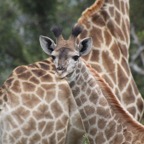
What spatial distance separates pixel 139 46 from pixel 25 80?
26.7ft

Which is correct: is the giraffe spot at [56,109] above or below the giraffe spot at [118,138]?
above

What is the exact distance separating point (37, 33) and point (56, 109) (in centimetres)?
829

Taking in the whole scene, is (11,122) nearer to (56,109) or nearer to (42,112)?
(42,112)

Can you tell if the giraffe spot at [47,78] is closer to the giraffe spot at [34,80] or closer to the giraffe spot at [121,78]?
the giraffe spot at [34,80]

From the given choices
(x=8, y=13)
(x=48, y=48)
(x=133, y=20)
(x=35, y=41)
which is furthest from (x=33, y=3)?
(x=48, y=48)

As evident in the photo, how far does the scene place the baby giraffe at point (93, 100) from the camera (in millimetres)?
7340

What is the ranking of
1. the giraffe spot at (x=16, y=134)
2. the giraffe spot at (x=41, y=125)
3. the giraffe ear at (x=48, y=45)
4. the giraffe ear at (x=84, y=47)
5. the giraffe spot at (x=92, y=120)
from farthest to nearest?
1. the giraffe spot at (x=41, y=125)
2. the giraffe spot at (x=16, y=134)
3. the giraffe ear at (x=48, y=45)
4. the giraffe ear at (x=84, y=47)
5. the giraffe spot at (x=92, y=120)

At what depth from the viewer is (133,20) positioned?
1792 centimetres

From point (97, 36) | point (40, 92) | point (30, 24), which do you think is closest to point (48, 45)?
point (40, 92)

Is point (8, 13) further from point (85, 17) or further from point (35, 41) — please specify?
point (85, 17)

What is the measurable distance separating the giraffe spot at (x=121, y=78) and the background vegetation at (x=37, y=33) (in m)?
5.80

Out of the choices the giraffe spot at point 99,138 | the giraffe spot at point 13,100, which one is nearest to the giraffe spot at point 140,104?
the giraffe spot at point 13,100

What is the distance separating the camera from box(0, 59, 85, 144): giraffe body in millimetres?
8906

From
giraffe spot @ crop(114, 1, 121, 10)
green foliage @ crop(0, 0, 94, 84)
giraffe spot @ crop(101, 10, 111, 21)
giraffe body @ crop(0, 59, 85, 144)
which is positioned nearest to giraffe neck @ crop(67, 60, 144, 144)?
giraffe body @ crop(0, 59, 85, 144)
